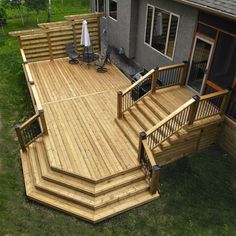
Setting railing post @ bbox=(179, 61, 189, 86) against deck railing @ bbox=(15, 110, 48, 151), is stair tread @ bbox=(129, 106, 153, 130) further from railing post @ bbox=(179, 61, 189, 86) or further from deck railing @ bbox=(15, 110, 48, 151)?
deck railing @ bbox=(15, 110, 48, 151)

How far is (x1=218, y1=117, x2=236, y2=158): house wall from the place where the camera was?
8.07m

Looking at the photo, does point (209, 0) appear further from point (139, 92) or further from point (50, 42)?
point (50, 42)

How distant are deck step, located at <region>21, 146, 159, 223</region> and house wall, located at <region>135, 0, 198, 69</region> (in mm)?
4949

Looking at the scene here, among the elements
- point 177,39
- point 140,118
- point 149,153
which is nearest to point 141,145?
point 149,153

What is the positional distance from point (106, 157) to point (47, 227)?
99.0 inches

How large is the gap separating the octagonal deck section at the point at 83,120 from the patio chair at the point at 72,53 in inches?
14.1

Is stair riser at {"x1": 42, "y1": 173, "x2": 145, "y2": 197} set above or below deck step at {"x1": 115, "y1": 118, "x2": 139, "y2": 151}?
below

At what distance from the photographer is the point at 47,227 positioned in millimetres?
6680

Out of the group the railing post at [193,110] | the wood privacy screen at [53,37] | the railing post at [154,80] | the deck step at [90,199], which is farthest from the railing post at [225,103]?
the wood privacy screen at [53,37]

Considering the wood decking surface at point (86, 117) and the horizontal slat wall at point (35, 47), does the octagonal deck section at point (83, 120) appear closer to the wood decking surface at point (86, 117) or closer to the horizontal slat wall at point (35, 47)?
the wood decking surface at point (86, 117)

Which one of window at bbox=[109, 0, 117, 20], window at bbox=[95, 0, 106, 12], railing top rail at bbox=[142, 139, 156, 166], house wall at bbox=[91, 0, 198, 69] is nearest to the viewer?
railing top rail at bbox=[142, 139, 156, 166]

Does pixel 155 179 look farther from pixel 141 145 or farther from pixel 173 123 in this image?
pixel 173 123

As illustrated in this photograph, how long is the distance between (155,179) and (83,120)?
3756mm

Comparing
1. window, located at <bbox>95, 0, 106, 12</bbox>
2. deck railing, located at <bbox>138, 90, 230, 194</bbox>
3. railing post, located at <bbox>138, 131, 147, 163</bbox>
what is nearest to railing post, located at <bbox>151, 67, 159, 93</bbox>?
deck railing, located at <bbox>138, 90, 230, 194</bbox>
